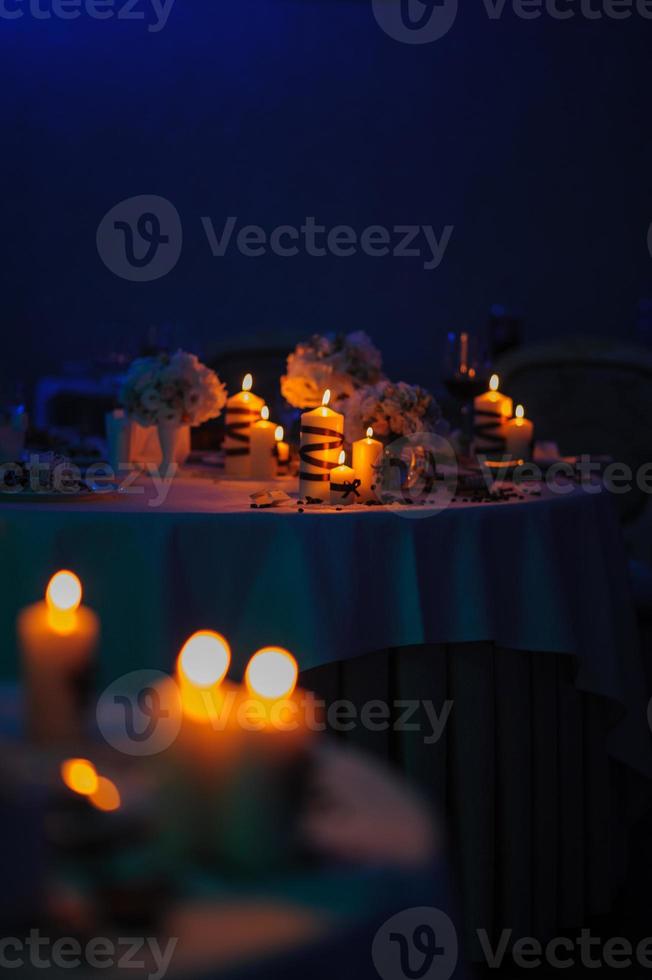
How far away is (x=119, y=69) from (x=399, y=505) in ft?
16.5

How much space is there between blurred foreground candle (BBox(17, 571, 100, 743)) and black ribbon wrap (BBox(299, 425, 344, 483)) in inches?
54.3

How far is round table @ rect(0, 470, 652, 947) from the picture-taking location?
194cm

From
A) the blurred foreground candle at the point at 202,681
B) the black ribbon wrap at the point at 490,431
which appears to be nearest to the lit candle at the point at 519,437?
the black ribbon wrap at the point at 490,431

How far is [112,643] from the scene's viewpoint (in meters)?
1.95

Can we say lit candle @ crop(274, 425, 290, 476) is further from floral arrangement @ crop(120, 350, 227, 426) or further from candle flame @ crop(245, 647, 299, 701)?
candle flame @ crop(245, 647, 299, 701)

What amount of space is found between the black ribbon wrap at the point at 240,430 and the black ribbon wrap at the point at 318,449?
42cm

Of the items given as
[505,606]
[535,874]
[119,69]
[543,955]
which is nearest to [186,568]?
[505,606]

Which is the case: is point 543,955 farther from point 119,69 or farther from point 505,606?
point 119,69

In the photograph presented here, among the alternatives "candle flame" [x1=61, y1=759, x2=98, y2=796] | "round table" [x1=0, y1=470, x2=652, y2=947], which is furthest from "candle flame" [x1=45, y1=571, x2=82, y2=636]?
"round table" [x1=0, y1=470, x2=652, y2=947]

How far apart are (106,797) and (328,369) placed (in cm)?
206

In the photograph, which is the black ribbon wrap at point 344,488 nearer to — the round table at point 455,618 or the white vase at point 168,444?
the round table at point 455,618

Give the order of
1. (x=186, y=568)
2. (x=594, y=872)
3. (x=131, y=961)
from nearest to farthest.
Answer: (x=131, y=961) < (x=186, y=568) < (x=594, y=872)

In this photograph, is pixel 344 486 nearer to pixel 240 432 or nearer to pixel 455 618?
pixel 455 618

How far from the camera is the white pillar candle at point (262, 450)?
262 centimetres
